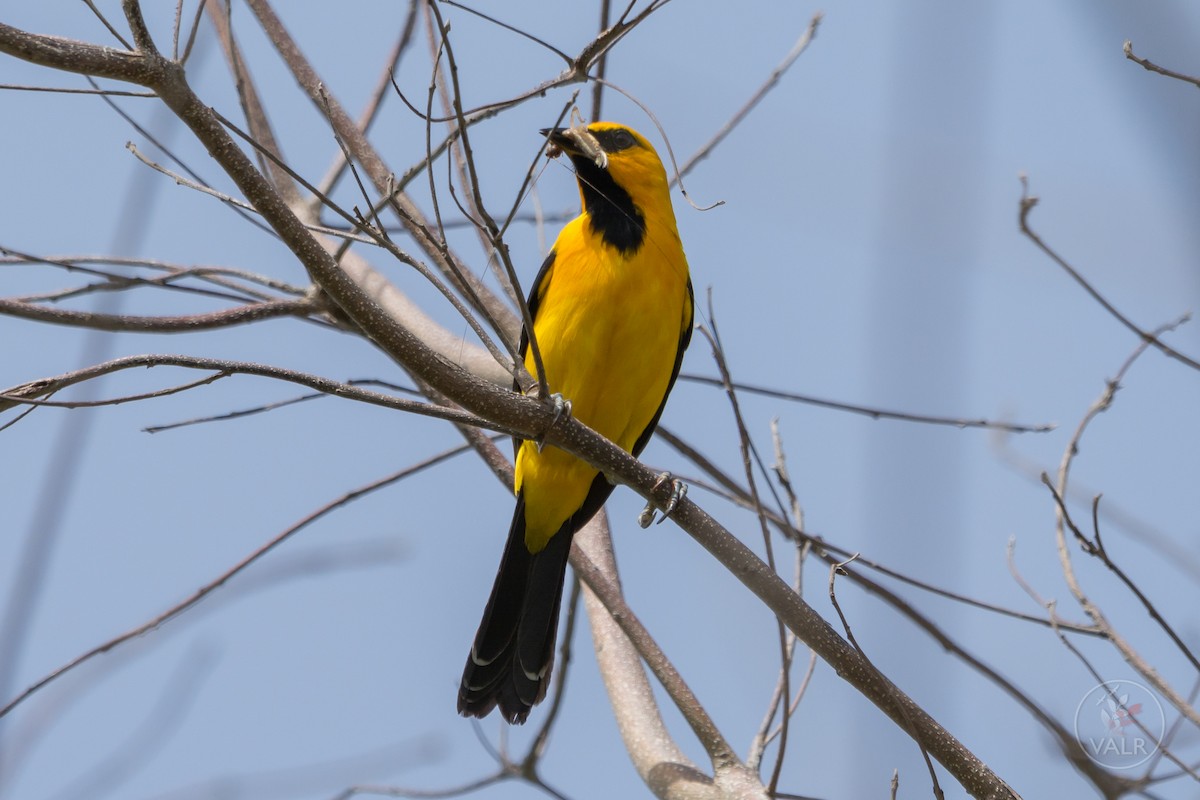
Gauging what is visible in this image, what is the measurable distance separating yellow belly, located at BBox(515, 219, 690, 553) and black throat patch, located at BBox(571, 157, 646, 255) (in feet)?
0.18

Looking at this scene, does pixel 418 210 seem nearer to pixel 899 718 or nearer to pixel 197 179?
pixel 197 179

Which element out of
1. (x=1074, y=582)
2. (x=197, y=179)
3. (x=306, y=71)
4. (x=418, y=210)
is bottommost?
(x=1074, y=582)

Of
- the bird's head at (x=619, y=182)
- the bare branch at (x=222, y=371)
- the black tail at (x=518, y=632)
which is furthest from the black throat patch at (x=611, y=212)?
the bare branch at (x=222, y=371)

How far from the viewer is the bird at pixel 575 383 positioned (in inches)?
160

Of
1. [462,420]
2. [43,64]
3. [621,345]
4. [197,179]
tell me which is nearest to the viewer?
[43,64]

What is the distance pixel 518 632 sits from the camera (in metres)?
4.14

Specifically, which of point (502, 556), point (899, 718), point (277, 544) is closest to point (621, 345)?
point (502, 556)

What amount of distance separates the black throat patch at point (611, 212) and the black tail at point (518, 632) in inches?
38.8

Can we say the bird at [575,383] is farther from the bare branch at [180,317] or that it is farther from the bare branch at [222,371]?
the bare branch at [222,371]

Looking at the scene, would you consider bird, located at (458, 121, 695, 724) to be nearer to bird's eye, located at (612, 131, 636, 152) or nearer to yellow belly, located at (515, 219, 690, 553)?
yellow belly, located at (515, 219, 690, 553)

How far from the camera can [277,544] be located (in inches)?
146

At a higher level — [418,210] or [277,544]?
[418,210]

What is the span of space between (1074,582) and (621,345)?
163 centimetres

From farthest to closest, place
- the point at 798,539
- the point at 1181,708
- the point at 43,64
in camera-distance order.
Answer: the point at 798,539 → the point at 1181,708 → the point at 43,64
